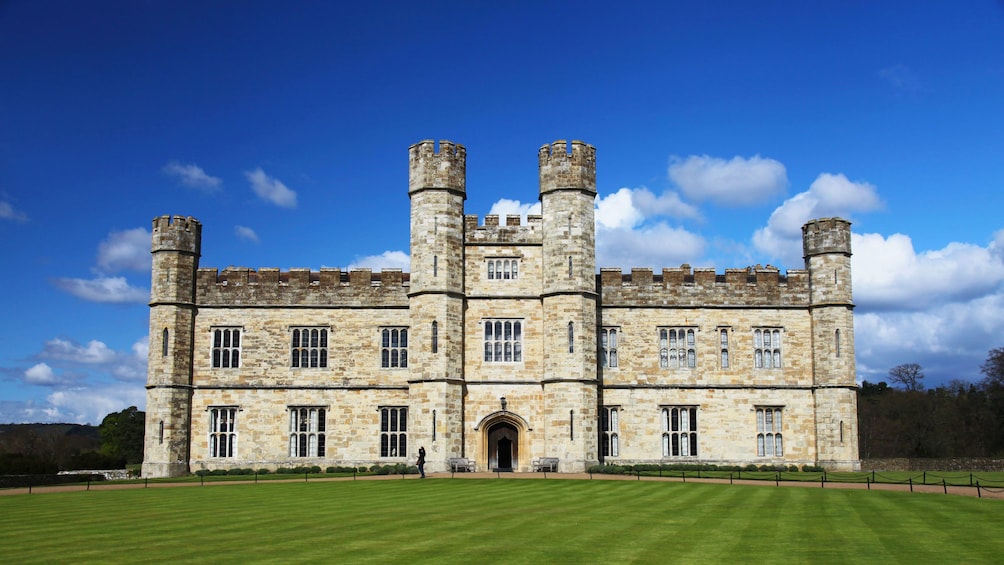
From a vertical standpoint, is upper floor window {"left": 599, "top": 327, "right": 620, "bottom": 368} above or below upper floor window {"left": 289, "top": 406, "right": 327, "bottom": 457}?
above

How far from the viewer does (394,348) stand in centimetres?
3750

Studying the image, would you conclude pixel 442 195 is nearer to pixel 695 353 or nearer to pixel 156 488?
pixel 695 353

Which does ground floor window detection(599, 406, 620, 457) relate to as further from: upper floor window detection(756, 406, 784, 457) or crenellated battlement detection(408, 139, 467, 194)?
crenellated battlement detection(408, 139, 467, 194)

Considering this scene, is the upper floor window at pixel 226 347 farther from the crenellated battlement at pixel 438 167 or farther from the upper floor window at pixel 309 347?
the crenellated battlement at pixel 438 167

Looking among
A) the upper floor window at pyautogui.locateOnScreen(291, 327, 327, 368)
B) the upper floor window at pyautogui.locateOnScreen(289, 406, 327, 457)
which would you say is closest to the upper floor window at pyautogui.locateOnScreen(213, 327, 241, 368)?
the upper floor window at pyautogui.locateOnScreen(291, 327, 327, 368)

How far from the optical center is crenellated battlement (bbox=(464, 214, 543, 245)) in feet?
122

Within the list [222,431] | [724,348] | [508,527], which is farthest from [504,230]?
[508,527]

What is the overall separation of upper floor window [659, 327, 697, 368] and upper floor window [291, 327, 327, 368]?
46.3 feet

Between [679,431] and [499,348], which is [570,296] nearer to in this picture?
[499,348]

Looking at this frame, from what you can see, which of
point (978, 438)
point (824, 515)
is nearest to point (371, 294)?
point (824, 515)

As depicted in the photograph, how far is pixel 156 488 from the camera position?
92.7 ft

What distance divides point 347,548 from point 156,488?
17.2 m

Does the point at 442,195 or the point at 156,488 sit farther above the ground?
the point at 442,195

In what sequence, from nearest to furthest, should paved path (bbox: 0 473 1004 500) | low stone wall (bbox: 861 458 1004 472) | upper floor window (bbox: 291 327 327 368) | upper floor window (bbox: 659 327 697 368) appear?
1. paved path (bbox: 0 473 1004 500)
2. upper floor window (bbox: 291 327 327 368)
3. upper floor window (bbox: 659 327 697 368)
4. low stone wall (bbox: 861 458 1004 472)
